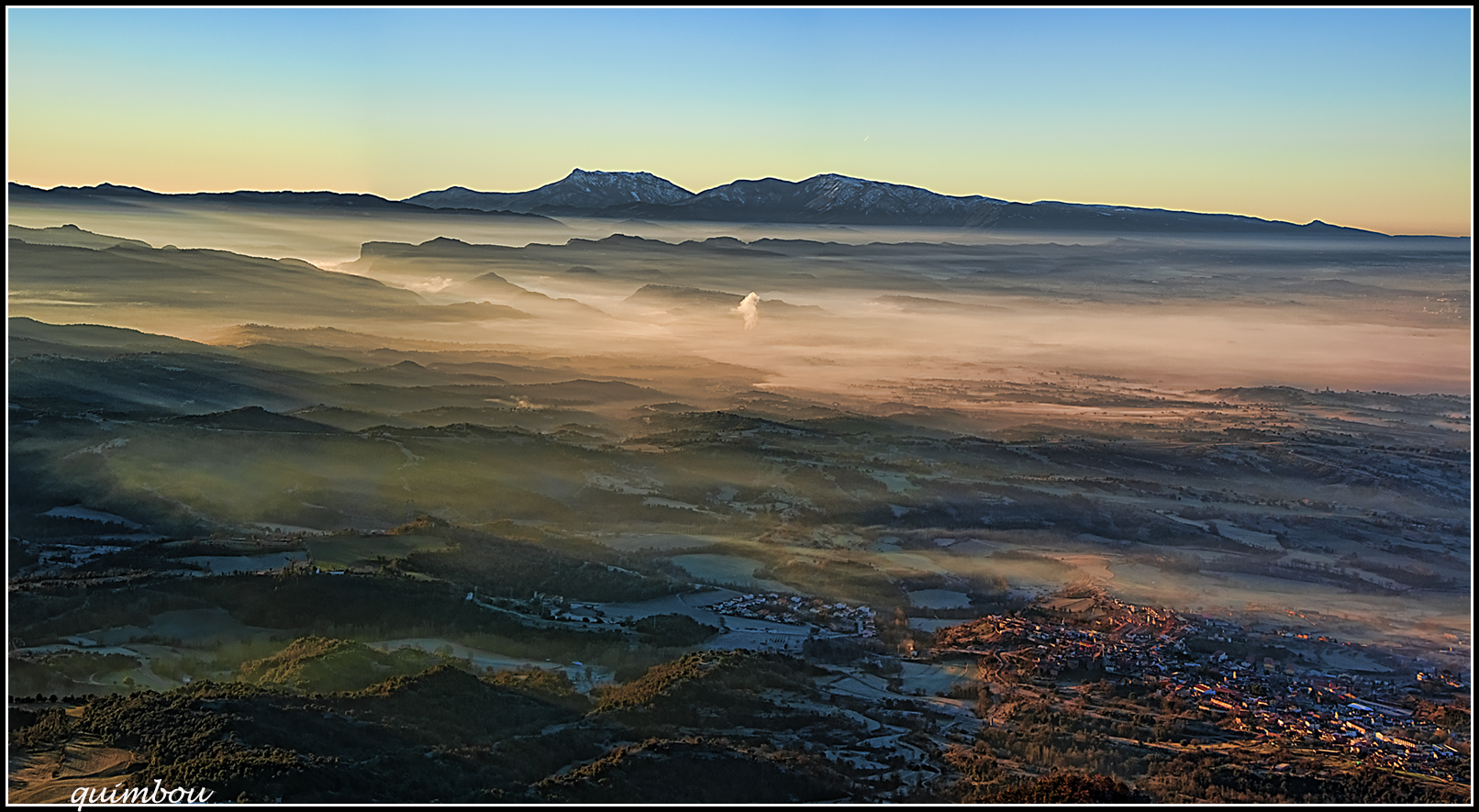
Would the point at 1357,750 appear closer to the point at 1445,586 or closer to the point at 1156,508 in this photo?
the point at 1445,586

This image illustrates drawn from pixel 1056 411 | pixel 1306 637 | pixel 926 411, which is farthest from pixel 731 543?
pixel 1056 411

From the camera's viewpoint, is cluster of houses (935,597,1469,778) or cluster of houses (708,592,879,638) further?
cluster of houses (708,592,879,638)

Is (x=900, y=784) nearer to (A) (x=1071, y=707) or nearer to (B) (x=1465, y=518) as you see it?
(A) (x=1071, y=707)

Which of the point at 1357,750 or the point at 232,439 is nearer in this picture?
the point at 1357,750

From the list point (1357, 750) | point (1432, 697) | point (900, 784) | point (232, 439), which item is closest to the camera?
point (900, 784)

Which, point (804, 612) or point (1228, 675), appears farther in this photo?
point (804, 612)

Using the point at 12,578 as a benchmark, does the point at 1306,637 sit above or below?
below

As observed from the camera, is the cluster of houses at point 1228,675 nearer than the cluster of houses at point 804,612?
→ Yes

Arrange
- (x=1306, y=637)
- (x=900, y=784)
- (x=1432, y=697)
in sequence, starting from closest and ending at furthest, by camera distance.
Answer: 1. (x=900, y=784)
2. (x=1432, y=697)
3. (x=1306, y=637)
